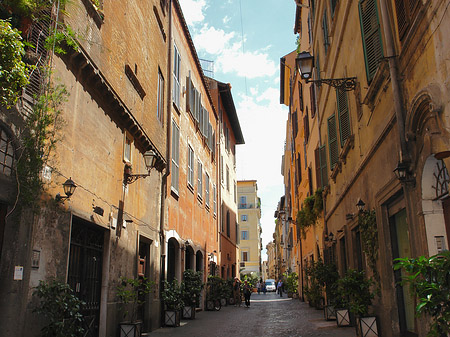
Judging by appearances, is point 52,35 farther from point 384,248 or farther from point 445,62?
point 384,248

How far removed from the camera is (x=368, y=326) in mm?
8727

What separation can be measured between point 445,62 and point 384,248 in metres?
4.35

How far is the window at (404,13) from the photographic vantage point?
5.79 meters

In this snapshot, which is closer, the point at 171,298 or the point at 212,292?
the point at 171,298

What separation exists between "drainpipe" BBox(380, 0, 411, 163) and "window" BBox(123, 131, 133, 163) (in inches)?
250

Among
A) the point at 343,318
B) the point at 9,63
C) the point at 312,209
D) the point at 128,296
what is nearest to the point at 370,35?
the point at 9,63

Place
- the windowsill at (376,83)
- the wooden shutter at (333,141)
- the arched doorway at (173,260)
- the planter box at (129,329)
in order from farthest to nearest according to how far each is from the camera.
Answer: the arched doorway at (173,260) → the wooden shutter at (333,141) → the planter box at (129,329) → the windowsill at (376,83)

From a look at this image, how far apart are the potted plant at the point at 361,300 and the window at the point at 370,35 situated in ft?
13.3

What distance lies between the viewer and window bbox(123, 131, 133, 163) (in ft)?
35.0

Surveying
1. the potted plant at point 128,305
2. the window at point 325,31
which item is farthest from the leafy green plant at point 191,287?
the window at point 325,31

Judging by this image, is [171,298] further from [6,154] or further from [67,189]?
[6,154]

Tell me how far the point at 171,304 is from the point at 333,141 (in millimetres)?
6847

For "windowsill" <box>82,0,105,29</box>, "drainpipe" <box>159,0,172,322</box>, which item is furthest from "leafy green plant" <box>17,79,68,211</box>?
"drainpipe" <box>159,0,172,322</box>

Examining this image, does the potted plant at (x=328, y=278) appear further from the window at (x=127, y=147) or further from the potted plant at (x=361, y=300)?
the window at (x=127, y=147)
